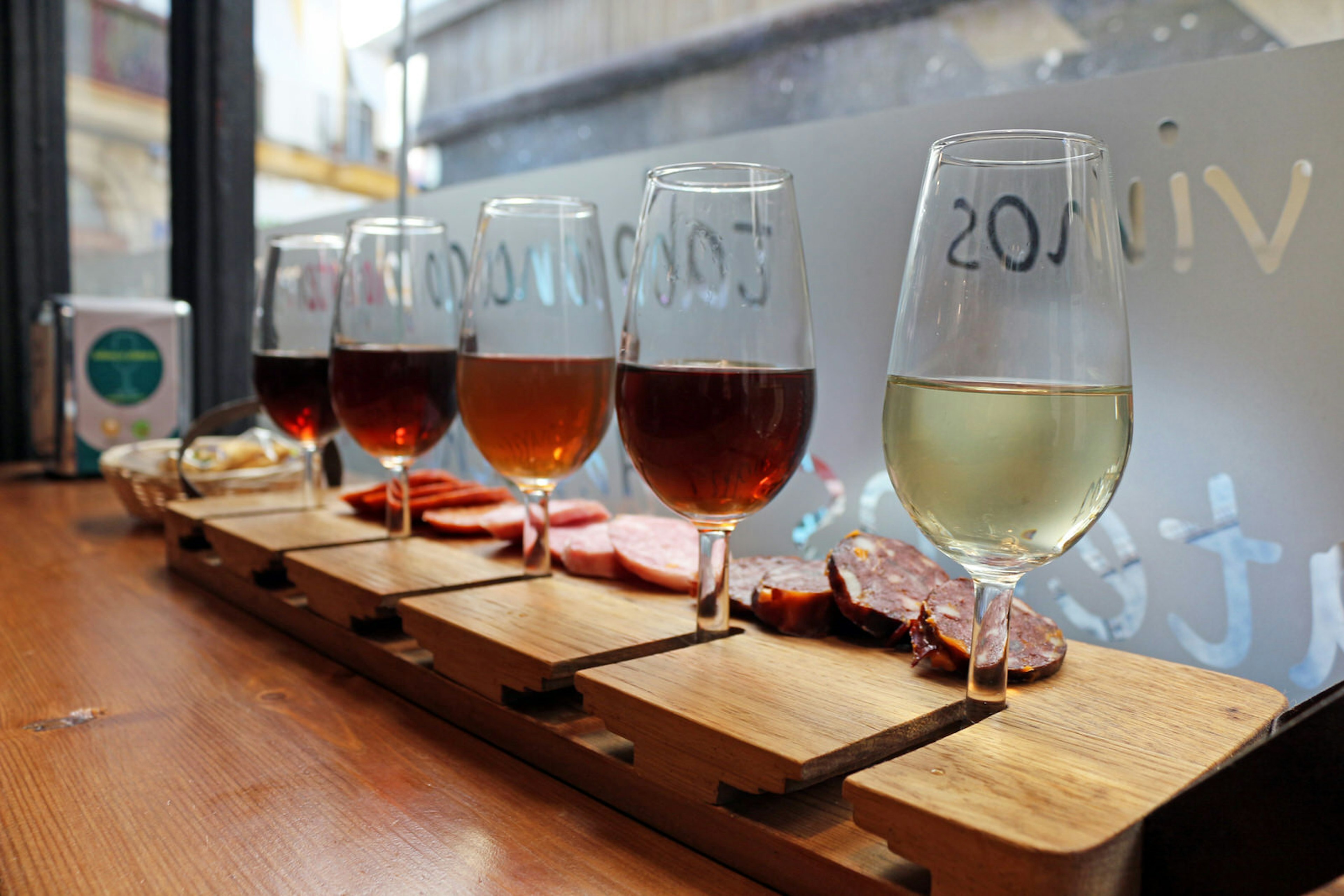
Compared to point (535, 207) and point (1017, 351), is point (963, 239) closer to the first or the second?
point (1017, 351)

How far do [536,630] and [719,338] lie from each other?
10.8 inches

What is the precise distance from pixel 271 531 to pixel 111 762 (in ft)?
1.54

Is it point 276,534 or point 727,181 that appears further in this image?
point 276,534

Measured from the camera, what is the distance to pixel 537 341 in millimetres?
899

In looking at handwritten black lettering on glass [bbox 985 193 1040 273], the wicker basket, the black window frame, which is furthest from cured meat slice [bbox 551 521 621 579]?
the black window frame

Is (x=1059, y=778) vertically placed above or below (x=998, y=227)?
below

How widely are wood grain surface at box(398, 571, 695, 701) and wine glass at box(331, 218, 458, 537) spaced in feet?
0.84

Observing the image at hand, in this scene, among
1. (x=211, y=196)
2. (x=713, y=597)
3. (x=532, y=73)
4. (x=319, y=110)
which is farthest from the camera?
(x=319, y=110)

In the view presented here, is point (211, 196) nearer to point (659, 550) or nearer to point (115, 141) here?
point (115, 141)

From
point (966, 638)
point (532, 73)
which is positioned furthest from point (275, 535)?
point (532, 73)

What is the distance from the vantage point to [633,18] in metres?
1.76

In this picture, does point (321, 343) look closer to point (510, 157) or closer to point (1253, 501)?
point (510, 157)

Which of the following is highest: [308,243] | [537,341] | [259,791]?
[308,243]

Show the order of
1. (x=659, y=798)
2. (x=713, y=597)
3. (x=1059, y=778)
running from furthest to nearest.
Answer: (x=713, y=597) → (x=659, y=798) → (x=1059, y=778)
